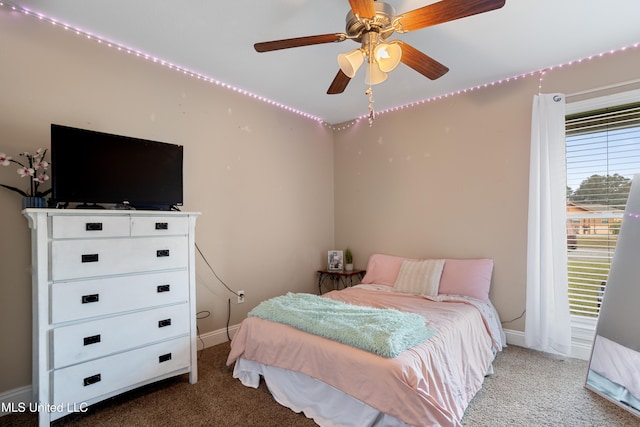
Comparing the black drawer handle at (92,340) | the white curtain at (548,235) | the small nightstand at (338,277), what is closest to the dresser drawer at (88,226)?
the black drawer handle at (92,340)

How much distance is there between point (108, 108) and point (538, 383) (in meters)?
3.73

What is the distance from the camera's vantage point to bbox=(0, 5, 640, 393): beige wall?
2096mm

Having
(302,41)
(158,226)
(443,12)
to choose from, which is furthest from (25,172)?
(443,12)

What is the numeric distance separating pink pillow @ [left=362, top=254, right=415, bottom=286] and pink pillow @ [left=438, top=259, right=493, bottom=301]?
0.50m

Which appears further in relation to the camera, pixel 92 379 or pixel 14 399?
pixel 14 399

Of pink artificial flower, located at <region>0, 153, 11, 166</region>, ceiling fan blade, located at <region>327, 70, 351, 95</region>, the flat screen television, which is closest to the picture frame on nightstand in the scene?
the flat screen television

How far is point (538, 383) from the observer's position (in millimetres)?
2260

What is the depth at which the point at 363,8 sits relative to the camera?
4.86 feet

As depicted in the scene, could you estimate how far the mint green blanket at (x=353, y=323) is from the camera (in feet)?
5.80

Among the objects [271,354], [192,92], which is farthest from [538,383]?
[192,92]

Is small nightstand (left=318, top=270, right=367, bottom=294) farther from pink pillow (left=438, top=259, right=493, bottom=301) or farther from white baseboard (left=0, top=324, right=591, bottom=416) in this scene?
white baseboard (left=0, top=324, right=591, bottom=416)

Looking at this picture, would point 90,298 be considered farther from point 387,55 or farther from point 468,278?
point 468,278

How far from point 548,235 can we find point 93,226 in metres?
3.38

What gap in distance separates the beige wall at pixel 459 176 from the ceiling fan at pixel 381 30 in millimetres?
1522
